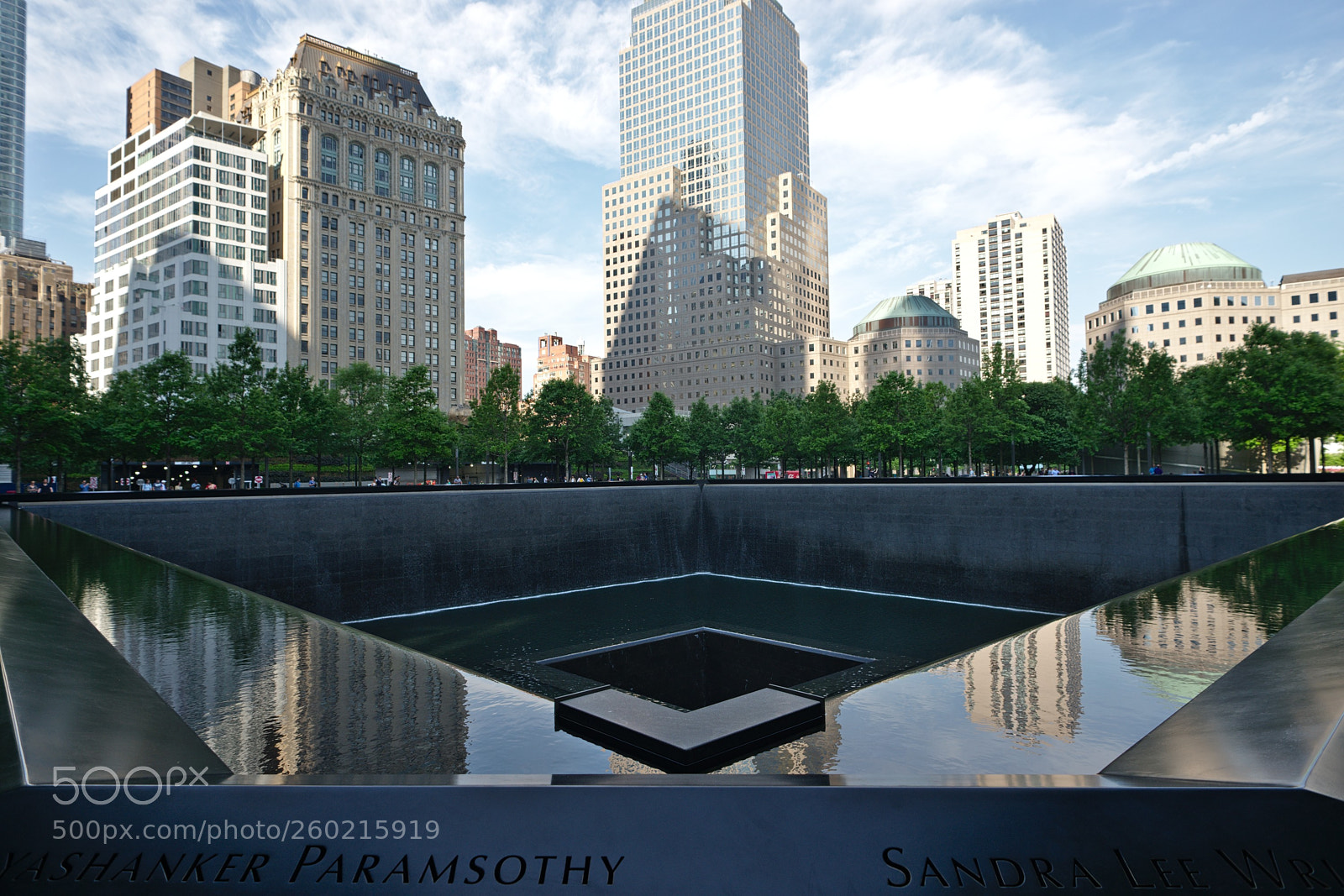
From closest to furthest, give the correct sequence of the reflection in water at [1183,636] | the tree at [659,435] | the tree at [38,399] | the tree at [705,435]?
the reflection in water at [1183,636] < the tree at [38,399] < the tree at [659,435] < the tree at [705,435]

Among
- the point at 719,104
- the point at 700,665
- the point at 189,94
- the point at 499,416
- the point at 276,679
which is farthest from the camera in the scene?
the point at 719,104

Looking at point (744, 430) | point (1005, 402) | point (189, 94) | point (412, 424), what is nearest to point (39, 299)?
point (189, 94)

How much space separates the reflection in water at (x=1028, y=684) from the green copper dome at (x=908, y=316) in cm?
14932

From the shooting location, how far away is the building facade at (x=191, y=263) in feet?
288

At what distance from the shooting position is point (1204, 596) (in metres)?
9.23

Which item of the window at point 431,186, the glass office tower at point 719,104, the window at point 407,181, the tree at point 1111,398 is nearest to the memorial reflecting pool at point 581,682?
the tree at point 1111,398

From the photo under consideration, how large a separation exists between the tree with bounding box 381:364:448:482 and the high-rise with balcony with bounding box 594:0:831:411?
97.8m

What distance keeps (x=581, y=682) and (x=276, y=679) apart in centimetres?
538

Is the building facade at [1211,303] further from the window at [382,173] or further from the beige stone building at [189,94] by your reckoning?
the beige stone building at [189,94]

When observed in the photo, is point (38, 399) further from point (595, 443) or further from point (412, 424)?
point (595, 443)

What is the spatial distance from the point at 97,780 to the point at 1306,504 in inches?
981

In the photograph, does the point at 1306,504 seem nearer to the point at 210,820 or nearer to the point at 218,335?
the point at 210,820

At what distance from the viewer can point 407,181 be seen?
10931 cm

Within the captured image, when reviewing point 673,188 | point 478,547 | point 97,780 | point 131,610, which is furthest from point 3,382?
point 673,188
